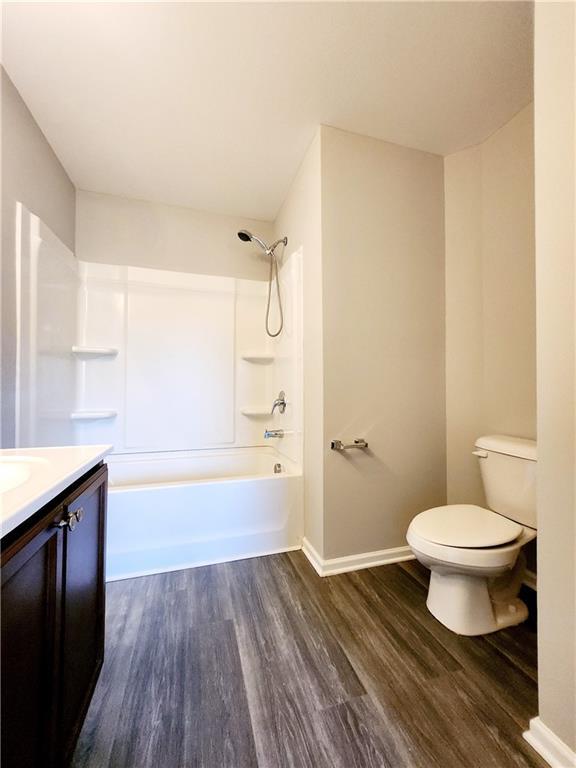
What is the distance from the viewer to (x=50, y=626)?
653mm

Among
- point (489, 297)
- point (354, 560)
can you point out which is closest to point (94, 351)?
point (354, 560)

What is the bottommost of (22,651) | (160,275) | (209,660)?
(209,660)

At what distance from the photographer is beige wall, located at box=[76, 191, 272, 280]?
2.33 meters

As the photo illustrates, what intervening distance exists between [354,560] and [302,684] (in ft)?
2.46

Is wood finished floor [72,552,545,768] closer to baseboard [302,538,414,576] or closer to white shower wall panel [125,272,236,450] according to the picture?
baseboard [302,538,414,576]

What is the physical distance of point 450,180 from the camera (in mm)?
1916

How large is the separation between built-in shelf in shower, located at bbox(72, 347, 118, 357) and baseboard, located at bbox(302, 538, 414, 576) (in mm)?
1948

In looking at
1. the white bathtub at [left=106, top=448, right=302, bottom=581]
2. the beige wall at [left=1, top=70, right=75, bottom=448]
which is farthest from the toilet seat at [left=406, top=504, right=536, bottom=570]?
the beige wall at [left=1, top=70, right=75, bottom=448]

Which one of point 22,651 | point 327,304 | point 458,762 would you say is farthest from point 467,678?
point 327,304

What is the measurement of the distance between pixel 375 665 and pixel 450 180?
2534mm

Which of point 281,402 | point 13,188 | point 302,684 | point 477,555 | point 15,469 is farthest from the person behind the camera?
point 281,402

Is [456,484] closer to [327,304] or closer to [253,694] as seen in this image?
[327,304]

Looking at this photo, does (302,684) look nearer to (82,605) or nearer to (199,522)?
(82,605)

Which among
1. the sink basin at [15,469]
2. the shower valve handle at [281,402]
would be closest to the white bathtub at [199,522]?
the shower valve handle at [281,402]
